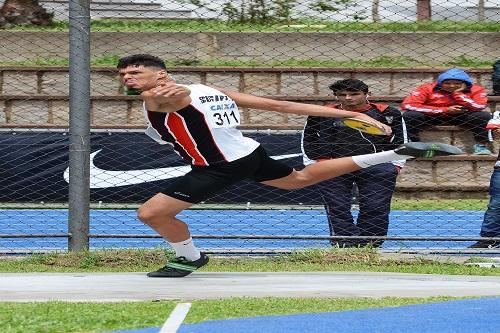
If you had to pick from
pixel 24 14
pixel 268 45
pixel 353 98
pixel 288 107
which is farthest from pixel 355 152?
pixel 24 14

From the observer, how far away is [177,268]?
953 centimetres

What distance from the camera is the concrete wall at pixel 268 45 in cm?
1836

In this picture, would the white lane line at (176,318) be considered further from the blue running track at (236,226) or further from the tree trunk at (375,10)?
the tree trunk at (375,10)

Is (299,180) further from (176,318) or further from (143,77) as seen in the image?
(176,318)

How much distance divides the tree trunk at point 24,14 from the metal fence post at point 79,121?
8.02 metres

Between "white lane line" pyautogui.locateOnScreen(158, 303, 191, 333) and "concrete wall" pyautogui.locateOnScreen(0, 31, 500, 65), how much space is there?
10797mm

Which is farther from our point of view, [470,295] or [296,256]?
[296,256]

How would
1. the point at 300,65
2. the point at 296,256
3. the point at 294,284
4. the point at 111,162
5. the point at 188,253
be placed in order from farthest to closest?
the point at 300,65 → the point at 111,162 → the point at 296,256 → the point at 188,253 → the point at 294,284

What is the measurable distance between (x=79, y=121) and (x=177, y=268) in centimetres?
175

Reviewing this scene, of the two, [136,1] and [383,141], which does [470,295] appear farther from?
[136,1]

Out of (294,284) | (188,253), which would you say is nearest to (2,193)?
(188,253)

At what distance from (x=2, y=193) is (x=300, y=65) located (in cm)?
588

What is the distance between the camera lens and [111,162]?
13.1 metres

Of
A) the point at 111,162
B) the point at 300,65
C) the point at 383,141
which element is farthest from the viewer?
the point at 300,65
